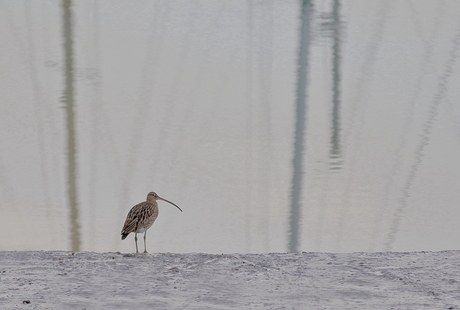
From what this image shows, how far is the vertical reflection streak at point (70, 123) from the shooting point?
5.67 meters

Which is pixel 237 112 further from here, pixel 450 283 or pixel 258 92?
pixel 450 283

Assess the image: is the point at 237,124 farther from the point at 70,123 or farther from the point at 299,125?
the point at 70,123

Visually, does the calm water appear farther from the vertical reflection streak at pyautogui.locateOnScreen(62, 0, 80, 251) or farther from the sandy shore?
the sandy shore

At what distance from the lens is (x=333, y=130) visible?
251 inches

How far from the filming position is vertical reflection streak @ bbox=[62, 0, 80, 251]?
18.6 feet

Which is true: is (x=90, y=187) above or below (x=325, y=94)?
below

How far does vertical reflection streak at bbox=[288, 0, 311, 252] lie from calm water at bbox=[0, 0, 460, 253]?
0.05 ft

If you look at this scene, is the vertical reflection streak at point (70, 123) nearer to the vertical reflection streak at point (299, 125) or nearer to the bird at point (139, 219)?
the bird at point (139, 219)

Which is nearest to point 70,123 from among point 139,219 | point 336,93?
point 139,219

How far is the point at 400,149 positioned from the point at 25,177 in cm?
376

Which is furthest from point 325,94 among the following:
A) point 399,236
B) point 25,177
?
point 25,177

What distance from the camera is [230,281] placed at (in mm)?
3996

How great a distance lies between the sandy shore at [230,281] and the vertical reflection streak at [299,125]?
1068 mm

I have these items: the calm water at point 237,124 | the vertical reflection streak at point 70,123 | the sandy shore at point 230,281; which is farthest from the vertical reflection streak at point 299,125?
the vertical reflection streak at point 70,123
